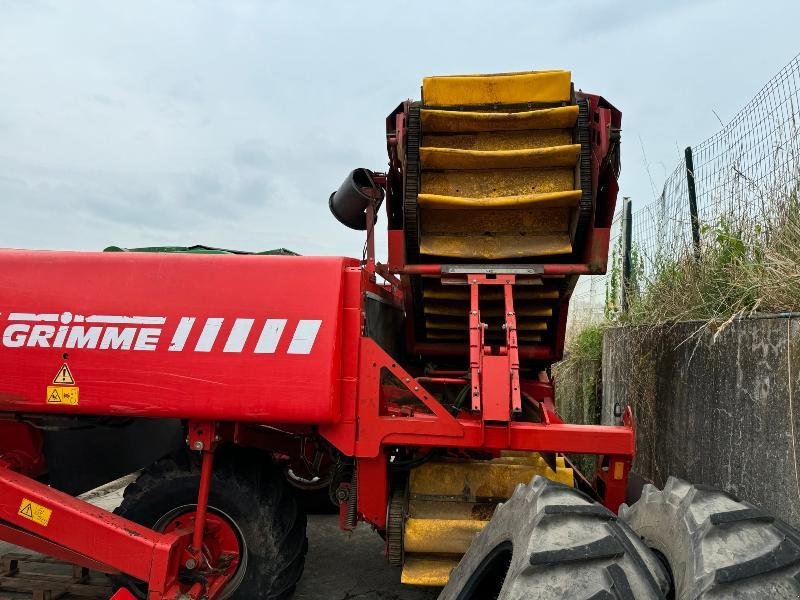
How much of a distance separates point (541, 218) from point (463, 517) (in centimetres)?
169

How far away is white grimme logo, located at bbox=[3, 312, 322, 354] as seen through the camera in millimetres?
2969

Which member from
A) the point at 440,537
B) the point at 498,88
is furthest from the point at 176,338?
the point at 498,88

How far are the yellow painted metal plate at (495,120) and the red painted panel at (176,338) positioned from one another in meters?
1.00

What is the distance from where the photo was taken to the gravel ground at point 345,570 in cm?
395

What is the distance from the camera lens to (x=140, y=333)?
2.99 meters

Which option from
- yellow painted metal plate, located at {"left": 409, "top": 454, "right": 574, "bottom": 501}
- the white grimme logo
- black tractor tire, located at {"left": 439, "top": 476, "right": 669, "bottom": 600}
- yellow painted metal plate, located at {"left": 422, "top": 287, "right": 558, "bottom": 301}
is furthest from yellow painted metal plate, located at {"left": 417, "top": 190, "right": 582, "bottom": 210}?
black tractor tire, located at {"left": 439, "top": 476, "right": 669, "bottom": 600}

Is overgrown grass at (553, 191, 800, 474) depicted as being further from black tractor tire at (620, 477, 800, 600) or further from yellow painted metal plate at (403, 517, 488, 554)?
yellow painted metal plate at (403, 517, 488, 554)

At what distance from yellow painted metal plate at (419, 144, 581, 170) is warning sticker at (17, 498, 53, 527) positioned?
8.55 ft

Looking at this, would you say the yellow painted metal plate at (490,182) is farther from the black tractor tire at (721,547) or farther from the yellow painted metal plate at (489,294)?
the black tractor tire at (721,547)

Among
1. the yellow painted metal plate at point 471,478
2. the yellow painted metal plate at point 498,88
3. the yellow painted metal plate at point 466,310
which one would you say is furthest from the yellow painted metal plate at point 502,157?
the yellow painted metal plate at point 471,478

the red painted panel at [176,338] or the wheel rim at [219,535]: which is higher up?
the red painted panel at [176,338]

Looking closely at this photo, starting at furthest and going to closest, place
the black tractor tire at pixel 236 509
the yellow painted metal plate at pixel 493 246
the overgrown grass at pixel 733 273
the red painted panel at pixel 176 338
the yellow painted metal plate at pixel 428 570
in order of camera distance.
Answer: the yellow painted metal plate at pixel 493 246 → the black tractor tire at pixel 236 509 → the yellow painted metal plate at pixel 428 570 → the red painted panel at pixel 176 338 → the overgrown grass at pixel 733 273

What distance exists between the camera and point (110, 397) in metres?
2.99

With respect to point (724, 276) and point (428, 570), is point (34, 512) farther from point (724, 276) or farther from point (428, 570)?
point (724, 276)
